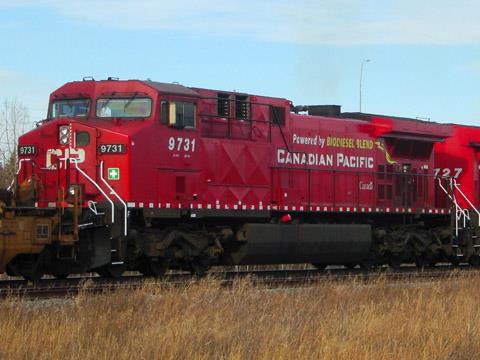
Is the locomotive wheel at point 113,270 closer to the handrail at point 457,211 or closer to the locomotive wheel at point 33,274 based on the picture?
the locomotive wheel at point 33,274

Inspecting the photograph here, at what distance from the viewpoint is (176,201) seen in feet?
60.2

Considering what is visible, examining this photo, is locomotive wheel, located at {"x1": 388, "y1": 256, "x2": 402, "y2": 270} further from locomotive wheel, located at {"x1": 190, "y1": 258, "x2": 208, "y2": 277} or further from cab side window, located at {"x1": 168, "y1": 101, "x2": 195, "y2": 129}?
cab side window, located at {"x1": 168, "y1": 101, "x2": 195, "y2": 129}

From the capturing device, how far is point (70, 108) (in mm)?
18672

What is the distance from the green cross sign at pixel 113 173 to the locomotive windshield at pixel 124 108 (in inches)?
49.4

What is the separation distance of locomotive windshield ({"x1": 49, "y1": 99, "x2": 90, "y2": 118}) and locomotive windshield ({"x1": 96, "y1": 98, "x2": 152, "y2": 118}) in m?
0.33

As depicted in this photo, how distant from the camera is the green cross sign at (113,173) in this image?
17.5m

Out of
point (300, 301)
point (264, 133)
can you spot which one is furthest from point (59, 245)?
point (264, 133)

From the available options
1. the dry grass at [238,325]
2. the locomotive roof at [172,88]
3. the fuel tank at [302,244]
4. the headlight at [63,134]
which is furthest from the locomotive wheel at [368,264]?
the headlight at [63,134]

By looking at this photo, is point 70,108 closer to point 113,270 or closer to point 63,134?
point 63,134

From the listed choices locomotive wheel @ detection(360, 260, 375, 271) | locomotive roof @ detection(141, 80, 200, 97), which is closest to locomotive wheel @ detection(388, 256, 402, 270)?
locomotive wheel @ detection(360, 260, 375, 271)

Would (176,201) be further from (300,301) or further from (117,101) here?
(300,301)

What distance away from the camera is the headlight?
17.8 metres

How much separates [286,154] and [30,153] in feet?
20.2

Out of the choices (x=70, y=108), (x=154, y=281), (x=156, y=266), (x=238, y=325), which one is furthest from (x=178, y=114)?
(x=238, y=325)
